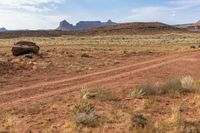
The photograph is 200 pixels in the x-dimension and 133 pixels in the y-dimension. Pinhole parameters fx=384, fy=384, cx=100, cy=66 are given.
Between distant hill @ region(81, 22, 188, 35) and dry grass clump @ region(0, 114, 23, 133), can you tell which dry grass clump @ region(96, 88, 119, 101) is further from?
distant hill @ region(81, 22, 188, 35)

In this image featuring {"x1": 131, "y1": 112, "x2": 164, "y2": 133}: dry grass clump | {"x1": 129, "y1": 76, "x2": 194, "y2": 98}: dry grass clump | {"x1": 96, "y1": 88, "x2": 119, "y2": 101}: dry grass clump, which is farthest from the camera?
{"x1": 129, "y1": 76, "x2": 194, "y2": 98}: dry grass clump

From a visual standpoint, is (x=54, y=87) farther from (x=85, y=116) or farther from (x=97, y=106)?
(x=85, y=116)

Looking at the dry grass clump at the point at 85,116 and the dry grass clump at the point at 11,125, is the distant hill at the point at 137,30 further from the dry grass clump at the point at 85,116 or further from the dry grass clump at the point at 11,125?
the dry grass clump at the point at 11,125

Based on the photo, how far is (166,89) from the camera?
13703mm

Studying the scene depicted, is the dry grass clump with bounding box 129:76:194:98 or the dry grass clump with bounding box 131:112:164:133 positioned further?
the dry grass clump with bounding box 129:76:194:98

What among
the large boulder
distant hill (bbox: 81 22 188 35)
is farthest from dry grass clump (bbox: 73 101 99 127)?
distant hill (bbox: 81 22 188 35)

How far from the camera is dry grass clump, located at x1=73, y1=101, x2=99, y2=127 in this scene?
9.48 meters

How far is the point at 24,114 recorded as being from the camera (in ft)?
34.5

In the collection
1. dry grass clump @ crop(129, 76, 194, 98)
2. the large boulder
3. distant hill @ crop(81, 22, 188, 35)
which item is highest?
dry grass clump @ crop(129, 76, 194, 98)

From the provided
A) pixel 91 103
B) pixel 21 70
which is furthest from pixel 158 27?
pixel 91 103

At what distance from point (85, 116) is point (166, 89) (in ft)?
16.1

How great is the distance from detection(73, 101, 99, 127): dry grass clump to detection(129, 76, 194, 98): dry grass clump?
2599mm

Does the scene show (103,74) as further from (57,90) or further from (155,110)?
(155,110)

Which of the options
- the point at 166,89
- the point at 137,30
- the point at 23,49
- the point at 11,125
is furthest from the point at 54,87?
the point at 137,30
